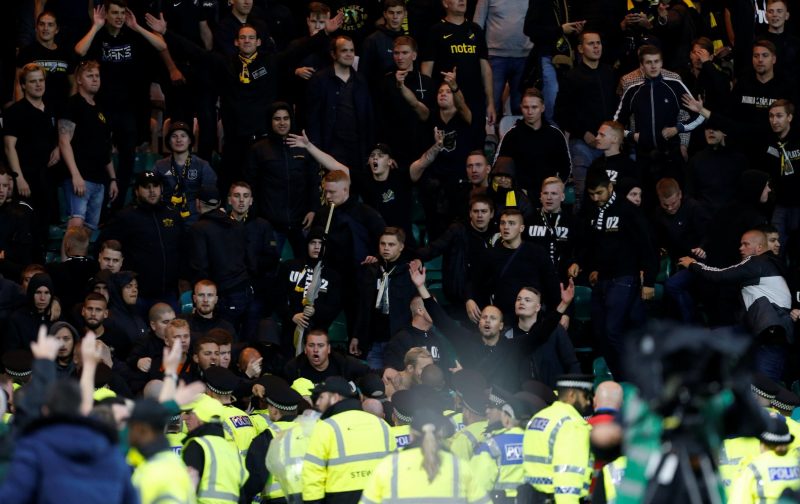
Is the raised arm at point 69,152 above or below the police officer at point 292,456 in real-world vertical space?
above

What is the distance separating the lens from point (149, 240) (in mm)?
15820

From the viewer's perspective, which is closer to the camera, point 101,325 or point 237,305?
point 101,325

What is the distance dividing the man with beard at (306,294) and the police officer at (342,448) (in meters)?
4.15

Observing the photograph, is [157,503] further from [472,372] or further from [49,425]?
[472,372]

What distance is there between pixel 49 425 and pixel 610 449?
9.24 feet

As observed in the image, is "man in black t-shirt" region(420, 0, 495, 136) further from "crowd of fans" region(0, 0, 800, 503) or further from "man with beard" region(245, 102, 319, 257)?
"man with beard" region(245, 102, 319, 257)

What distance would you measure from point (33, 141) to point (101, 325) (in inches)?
125


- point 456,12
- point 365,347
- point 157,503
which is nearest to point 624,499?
point 157,503

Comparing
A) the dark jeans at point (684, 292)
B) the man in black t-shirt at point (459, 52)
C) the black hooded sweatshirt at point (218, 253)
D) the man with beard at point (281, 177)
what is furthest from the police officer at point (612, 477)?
the man in black t-shirt at point (459, 52)

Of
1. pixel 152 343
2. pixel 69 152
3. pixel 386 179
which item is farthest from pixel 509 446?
pixel 69 152

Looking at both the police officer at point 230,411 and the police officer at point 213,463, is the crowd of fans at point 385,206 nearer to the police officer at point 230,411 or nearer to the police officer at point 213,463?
the police officer at point 230,411

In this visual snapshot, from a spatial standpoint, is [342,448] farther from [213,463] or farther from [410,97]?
[410,97]

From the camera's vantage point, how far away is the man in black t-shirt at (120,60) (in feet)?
57.3

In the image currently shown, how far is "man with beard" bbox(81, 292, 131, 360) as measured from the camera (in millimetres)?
14258
